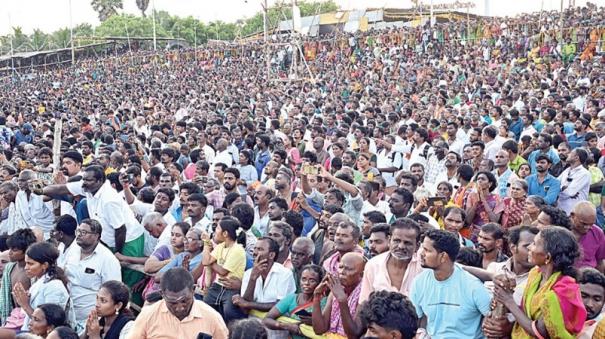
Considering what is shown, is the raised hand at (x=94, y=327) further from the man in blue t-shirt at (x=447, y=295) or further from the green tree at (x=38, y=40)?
the green tree at (x=38, y=40)

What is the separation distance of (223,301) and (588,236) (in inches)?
104

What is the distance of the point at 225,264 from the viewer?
5.16m

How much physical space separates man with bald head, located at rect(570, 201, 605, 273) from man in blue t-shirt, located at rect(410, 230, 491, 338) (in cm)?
155

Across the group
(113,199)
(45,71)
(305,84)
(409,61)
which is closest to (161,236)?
(113,199)

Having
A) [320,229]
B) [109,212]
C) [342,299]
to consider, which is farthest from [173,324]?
[109,212]

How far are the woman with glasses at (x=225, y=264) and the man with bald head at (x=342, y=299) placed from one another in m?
0.84

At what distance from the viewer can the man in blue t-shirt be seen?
377 cm

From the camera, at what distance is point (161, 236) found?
6.02m

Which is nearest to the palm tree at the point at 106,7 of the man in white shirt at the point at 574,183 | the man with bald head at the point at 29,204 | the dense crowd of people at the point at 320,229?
the dense crowd of people at the point at 320,229

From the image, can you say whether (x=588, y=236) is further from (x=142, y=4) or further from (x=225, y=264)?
(x=142, y=4)

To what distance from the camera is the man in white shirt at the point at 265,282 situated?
4.81 m

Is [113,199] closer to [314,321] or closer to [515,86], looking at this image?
[314,321]

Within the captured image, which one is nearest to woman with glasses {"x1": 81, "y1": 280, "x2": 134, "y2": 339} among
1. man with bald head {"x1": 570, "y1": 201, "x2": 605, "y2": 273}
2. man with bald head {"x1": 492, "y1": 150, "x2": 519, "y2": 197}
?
man with bald head {"x1": 570, "y1": 201, "x2": 605, "y2": 273}

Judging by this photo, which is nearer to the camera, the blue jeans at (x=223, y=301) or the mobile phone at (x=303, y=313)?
the mobile phone at (x=303, y=313)
